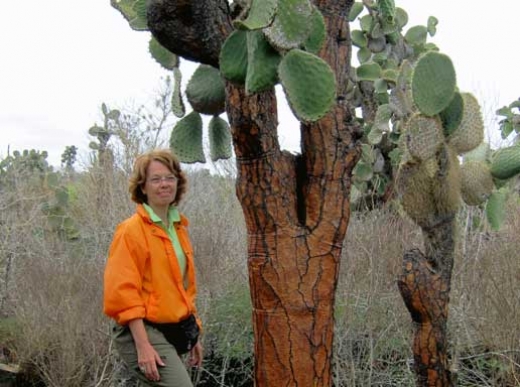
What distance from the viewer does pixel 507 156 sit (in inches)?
127

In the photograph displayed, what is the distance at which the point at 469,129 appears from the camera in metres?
2.90

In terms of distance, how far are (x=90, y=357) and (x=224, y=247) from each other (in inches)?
58.1

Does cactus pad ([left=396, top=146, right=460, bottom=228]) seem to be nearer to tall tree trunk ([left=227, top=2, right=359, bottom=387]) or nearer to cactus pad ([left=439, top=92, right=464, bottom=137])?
cactus pad ([left=439, top=92, right=464, bottom=137])

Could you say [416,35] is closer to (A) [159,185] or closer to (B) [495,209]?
(B) [495,209]

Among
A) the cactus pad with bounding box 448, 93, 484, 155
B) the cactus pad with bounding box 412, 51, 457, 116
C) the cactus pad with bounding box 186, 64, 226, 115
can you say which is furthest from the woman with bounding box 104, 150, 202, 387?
the cactus pad with bounding box 448, 93, 484, 155

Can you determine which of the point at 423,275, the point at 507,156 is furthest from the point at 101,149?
the point at 423,275

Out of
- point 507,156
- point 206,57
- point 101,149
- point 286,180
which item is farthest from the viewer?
point 101,149

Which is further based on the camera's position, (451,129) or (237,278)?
(237,278)

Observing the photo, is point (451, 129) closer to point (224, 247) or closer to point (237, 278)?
point (237, 278)

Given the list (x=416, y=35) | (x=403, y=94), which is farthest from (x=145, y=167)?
(x=416, y=35)

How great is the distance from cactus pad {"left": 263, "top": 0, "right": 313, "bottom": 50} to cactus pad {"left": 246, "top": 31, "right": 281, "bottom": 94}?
0.13 feet

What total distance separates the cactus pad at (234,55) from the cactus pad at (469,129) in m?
1.57

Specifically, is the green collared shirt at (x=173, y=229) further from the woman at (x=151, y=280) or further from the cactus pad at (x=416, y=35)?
the cactus pad at (x=416, y=35)

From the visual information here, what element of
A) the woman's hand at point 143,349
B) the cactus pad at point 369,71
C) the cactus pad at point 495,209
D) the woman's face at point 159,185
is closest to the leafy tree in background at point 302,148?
the woman's face at point 159,185
